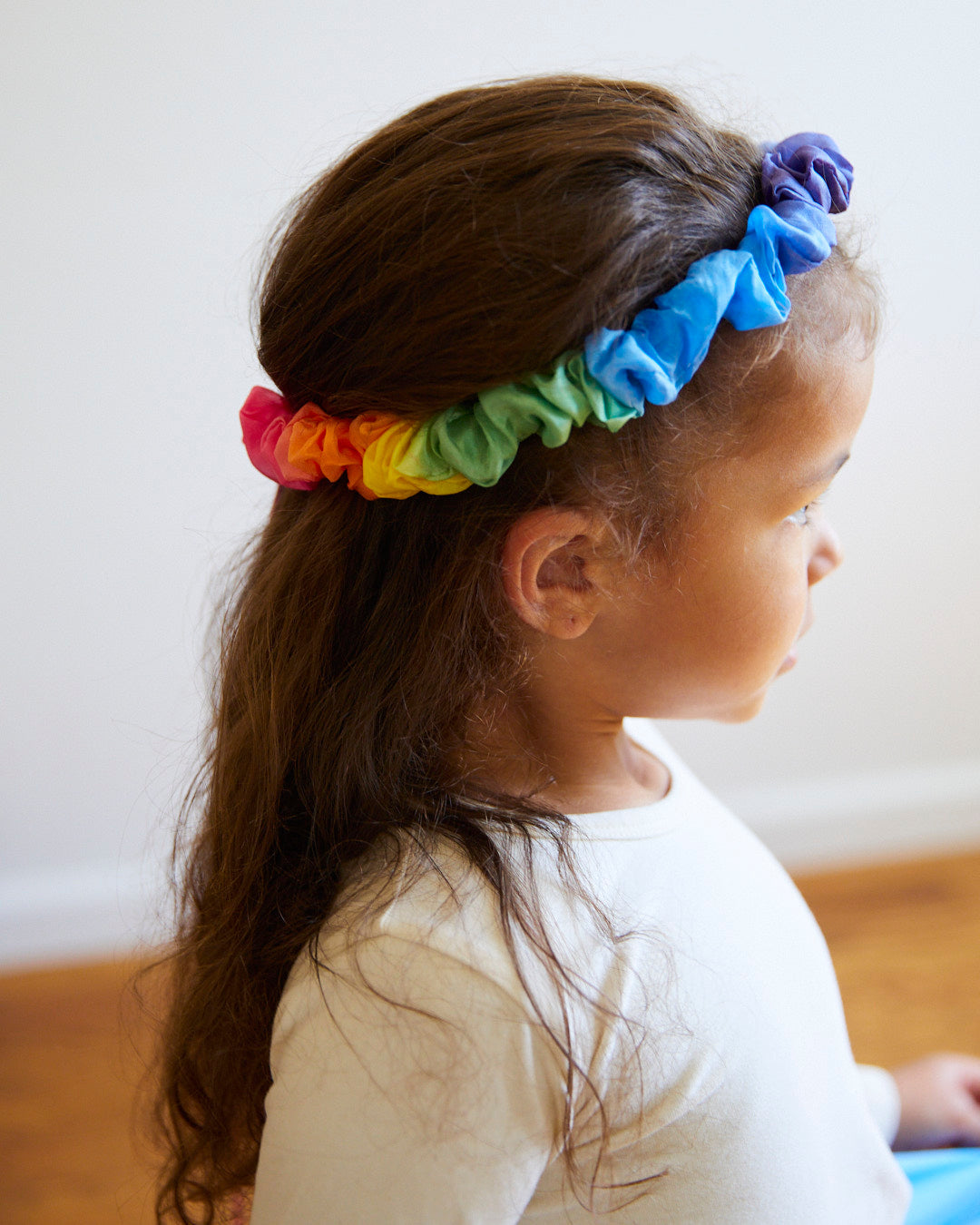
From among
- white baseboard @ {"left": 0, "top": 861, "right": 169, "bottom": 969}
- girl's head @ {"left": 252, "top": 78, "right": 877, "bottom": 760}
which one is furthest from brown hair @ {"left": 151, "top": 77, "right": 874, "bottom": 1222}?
white baseboard @ {"left": 0, "top": 861, "right": 169, "bottom": 969}

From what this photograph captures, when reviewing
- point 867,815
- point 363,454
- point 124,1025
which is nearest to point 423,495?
point 363,454

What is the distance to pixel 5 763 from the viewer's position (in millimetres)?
1352

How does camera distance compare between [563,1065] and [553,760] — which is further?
[553,760]

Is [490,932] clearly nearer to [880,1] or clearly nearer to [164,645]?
[164,645]

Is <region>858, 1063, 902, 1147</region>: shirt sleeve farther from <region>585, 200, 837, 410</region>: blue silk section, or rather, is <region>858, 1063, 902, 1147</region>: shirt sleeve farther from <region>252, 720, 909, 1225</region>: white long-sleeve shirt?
<region>585, 200, 837, 410</region>: blue silk section

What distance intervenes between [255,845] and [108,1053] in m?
0.87

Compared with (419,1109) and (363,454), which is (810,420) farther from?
(419,1109)

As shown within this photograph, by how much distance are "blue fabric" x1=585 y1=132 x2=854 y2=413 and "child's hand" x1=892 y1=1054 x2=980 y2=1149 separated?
2.06ft

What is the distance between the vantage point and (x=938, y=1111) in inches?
31.4

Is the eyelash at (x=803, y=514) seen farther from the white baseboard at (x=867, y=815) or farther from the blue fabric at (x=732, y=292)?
the white baseboard at (x=867, y=815)

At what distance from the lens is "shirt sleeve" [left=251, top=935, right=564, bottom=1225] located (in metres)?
0.50

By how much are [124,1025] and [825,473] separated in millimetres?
1054

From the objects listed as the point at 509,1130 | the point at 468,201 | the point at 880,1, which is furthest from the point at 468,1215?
the point at 880,1

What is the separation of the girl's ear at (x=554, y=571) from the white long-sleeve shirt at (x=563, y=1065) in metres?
0.13
